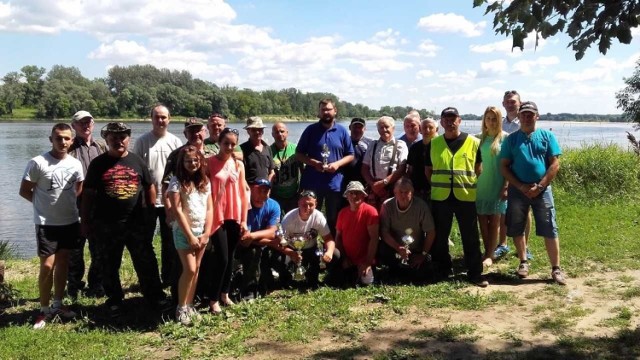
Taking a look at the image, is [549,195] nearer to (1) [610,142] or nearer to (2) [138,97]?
(1) [610,142]

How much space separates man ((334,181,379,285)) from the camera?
19.4 ft

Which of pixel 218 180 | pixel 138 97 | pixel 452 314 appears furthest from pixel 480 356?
pixel 138 97

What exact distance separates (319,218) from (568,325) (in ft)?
8.71

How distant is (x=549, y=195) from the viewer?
5.83 metres

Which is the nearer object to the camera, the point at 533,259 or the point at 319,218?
the point at 319,218

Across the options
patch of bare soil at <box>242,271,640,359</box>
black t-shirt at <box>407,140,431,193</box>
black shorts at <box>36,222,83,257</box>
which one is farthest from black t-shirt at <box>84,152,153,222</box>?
black t-shirt at <box>407,140,431,193</box>

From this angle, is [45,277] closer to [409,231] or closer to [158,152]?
[158,152]

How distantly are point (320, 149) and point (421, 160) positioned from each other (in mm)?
1197

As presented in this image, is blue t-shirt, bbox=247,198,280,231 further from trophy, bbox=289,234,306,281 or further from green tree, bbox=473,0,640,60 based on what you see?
green tree, bbox=473,0,640,60

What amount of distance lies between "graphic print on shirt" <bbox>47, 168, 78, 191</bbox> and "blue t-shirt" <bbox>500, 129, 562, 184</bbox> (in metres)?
4.56

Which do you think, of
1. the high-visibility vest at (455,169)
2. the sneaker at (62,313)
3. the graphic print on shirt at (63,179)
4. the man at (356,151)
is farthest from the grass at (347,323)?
the man at (356,151)

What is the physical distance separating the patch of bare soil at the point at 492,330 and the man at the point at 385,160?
67.2 inches

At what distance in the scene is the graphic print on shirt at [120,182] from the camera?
5.02m

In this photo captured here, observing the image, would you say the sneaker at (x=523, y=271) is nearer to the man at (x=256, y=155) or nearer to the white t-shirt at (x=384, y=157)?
the white t-shirt at (x=384, y=157)
